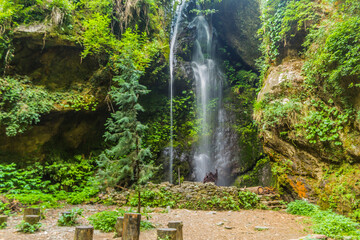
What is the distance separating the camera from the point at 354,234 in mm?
3932

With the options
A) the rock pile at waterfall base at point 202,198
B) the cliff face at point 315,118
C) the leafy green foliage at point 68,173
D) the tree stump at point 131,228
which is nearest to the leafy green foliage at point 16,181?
the leafy green foliage at point 68,173

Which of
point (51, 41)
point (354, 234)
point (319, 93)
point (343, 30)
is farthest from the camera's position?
point (51, 41)

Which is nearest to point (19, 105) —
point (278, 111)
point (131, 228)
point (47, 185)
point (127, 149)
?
point (47, 185)

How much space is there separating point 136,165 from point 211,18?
45.1 feet

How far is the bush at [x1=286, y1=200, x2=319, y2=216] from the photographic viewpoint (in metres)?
5.95

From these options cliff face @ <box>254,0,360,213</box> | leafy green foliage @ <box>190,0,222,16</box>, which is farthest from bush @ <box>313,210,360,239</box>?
leafy green foliage @ <box>190,0,222,16</box>

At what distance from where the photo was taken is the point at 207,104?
13.5 meters

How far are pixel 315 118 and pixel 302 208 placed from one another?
273 centimetres

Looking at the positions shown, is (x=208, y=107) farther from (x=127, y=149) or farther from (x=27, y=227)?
(x=27, y=227)

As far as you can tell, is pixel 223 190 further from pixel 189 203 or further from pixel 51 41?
pixel 51 41

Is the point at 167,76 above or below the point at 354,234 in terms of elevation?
above

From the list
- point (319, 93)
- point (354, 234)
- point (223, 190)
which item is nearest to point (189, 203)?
point (223, 190)

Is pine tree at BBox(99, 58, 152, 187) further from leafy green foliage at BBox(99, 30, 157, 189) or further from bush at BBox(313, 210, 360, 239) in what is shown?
bush at BBox(313, 210, 360, 239)

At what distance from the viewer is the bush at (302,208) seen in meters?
5.95
